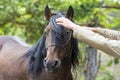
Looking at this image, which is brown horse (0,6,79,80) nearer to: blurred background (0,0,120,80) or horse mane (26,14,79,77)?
horse mane (26,14,79,77)

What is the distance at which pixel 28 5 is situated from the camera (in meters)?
8.01

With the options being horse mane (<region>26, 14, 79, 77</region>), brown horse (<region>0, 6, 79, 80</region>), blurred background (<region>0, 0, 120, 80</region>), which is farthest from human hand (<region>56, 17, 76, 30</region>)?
blurred background (<region>0, 0, 120, 80</region>)

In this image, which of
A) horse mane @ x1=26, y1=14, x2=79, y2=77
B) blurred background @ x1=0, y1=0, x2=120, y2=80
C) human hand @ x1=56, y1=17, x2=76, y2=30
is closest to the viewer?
human hand @ x1=56, y1=17, x2=76, y2=30

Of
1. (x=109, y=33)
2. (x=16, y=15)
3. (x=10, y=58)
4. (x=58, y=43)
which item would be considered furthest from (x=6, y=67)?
(x=16, y=15)

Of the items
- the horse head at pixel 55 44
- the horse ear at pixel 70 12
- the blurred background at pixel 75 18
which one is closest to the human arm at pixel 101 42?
the horse head at pixel 55 44

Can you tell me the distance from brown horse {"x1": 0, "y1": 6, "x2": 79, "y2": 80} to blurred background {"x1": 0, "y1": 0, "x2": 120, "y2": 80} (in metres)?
1.40

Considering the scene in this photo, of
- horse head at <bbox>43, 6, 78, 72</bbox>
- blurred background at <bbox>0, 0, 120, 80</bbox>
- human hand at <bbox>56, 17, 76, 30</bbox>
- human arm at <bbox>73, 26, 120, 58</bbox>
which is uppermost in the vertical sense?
human hand at <bbox>56, 17, 76, 30</bbox>

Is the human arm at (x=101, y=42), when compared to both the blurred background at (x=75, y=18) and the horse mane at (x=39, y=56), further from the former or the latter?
the blurred background at (x=75, y=18)

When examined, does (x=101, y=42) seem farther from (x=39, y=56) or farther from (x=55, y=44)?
(x=39, y=56)

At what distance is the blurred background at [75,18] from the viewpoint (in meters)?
6.79

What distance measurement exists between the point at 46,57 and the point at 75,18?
3030mm

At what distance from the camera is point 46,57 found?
439cm

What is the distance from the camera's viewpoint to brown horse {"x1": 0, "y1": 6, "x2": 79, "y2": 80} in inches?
173

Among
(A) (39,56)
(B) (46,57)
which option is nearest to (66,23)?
(B) (46,57)
